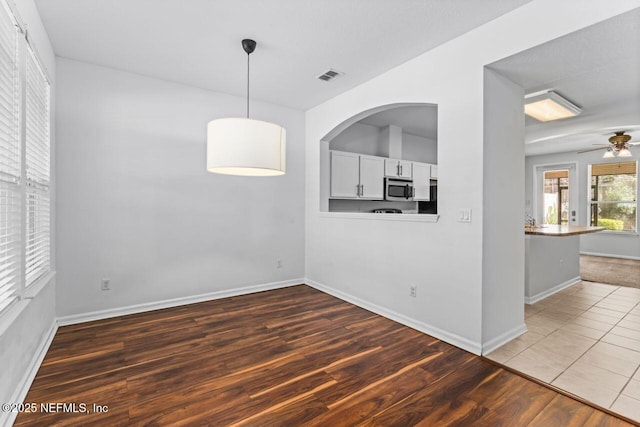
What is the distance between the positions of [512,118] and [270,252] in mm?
3251

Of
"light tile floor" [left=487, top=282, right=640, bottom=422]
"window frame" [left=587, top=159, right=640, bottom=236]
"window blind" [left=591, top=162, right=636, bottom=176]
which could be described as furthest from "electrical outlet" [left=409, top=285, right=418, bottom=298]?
"window blind" [left=591, top=162, right=636, bottom=176]

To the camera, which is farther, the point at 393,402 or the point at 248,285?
the point at 248,285

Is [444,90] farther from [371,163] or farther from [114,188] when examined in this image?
[114,188]

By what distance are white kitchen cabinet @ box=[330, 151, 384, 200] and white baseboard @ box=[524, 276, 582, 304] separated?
250cm

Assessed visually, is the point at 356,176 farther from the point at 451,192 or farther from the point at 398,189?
the point at 451,192

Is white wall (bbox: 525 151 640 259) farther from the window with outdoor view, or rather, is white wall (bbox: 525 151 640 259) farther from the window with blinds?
the window with blinds

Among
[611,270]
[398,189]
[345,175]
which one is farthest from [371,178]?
[611,270]

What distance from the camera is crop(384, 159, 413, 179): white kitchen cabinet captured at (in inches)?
209

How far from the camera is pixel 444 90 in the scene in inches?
110

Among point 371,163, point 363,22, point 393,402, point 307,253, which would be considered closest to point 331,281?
point 307,253

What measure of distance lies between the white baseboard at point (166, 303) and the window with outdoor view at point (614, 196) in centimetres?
743

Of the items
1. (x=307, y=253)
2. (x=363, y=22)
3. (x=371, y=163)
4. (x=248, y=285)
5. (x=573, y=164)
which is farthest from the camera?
(x=573, y=164)

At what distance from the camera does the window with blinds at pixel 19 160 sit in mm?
1747

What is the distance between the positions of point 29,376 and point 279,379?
1.67 m
